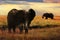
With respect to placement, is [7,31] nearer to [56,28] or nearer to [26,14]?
[26,14]

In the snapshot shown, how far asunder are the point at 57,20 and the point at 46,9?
0.15 m

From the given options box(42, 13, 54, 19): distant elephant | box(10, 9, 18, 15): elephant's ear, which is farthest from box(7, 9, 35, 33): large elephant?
box(42, 13, 54, 19): distant elephant

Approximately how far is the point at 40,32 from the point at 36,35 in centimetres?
5

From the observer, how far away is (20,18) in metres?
1.87

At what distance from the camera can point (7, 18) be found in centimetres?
185

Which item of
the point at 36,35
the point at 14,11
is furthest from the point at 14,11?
the point at 36,35

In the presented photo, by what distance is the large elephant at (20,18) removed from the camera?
72.9 inches

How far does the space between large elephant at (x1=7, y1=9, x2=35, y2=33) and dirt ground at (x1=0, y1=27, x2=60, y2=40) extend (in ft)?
0.18

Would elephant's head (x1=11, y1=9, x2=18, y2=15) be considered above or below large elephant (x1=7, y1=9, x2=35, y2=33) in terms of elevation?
above

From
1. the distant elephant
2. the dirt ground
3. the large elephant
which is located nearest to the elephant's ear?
the large elephant

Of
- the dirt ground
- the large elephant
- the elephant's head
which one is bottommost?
the dirt ground

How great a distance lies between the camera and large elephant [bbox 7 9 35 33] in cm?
185

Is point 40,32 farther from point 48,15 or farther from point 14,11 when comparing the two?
point 14,11

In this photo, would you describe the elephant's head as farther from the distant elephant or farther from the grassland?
the distant elephant
